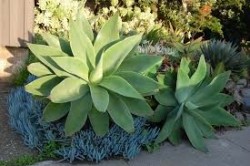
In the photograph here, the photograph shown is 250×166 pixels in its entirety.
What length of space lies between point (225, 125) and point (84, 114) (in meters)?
1.88

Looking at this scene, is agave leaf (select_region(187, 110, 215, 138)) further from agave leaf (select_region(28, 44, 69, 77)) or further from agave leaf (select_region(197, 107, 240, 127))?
agave leaf (select_region(28, 44, 69, 77))

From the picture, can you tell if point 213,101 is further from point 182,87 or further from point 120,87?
point 120,87

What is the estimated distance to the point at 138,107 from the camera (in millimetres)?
4086

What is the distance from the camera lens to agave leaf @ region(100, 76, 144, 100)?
3924 mm

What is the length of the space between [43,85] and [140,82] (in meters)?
0.98

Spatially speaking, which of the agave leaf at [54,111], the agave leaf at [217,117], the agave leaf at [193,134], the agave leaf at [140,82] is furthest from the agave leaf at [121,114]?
the agave leaf at [217,117]

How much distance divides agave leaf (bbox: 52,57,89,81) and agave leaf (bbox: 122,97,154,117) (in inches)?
18.7

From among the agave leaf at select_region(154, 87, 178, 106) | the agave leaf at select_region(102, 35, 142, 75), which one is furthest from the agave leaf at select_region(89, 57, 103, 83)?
the agave leaf at select_region(154, 87, 178, 106)

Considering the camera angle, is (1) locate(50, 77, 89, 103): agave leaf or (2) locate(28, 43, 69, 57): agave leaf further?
(2) locate(28, 43, 69, 57): agave leaf

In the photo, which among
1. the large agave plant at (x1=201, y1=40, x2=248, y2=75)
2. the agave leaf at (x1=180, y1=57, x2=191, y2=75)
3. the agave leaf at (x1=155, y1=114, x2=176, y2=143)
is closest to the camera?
the agave leaf at (x1=155, y1=114, x2=176, y2=143)

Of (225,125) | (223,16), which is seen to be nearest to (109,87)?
(225,125)

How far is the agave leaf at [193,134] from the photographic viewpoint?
4.48 meters

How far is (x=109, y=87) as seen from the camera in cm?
397

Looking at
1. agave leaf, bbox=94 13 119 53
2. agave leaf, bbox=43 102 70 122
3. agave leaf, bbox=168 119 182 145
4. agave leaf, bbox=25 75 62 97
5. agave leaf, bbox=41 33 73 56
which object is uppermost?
agave leaf, bbox=94 13 119 53
